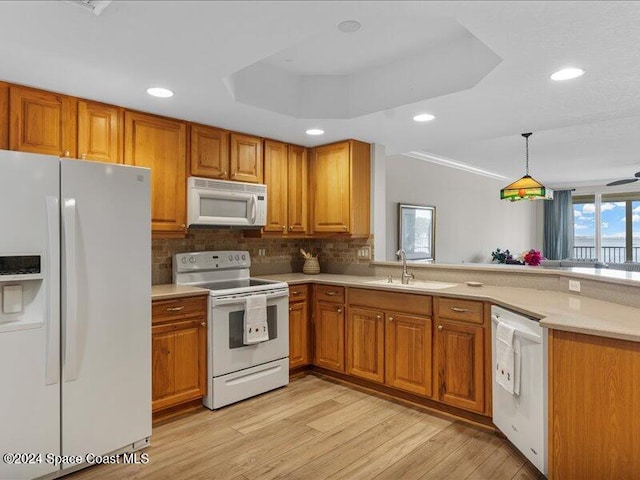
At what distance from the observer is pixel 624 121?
438cm

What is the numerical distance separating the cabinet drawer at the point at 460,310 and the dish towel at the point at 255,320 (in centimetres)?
138

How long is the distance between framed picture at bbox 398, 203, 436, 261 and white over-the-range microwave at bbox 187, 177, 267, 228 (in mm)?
2287

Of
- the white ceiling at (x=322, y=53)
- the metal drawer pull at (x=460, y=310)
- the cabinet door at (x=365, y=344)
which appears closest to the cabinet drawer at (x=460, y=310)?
the metal drawer pull at (x=460, y=310)

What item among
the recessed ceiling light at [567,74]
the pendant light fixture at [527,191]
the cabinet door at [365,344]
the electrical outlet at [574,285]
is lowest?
the cabinet door at [365,344]

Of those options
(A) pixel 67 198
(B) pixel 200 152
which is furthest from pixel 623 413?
(B) pixel 200 152

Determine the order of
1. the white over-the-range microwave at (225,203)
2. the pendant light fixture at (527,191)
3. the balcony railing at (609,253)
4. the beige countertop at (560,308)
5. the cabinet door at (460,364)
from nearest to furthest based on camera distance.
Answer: the beige countertop at (560,308)
the cabinet door at (460,364)
the white over-the-range microwave at (225,203)
the pendant light fixture at (527,191)
the balcony railing at (609,253)

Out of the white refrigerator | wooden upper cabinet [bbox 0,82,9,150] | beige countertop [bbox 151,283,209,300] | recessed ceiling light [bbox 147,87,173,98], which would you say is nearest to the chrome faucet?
beige countertop [bbox 151,283,209,300]

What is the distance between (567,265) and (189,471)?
6118 millimetres

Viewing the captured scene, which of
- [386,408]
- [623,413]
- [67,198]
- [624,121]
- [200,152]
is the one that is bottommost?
[386,408]

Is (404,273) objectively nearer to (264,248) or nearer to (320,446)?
(264,248)

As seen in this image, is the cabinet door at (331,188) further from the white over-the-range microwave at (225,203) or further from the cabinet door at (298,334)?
the cabinet door at (298,334)

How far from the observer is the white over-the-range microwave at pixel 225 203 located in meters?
3.34

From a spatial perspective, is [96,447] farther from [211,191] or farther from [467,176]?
[467,176]

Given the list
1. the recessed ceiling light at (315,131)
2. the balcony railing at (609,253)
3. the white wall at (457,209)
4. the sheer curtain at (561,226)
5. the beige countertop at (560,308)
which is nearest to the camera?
the beige countertop at (560,308)
